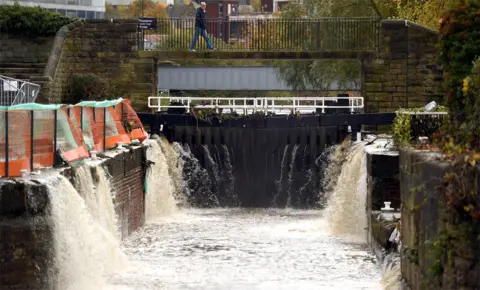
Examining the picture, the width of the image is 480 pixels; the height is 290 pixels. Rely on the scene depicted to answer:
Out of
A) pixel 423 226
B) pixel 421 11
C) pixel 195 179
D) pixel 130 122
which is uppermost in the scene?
pixel 421 11

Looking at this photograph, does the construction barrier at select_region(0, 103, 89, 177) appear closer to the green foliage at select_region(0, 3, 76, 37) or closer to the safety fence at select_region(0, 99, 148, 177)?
the safety fence at select_region(0, 99, 148, 177)

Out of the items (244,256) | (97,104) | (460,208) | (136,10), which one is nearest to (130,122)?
(97,104)

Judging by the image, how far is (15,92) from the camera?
38.7 m

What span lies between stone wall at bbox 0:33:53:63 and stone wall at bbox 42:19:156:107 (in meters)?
2.32

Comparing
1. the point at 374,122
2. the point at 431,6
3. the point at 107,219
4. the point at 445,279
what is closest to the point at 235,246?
the point at 107,219

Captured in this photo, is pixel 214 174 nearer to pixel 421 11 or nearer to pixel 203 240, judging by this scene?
pixel 203 240

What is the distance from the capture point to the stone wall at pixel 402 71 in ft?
140

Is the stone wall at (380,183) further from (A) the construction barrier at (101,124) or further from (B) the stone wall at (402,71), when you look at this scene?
(B) the stone wall at (402,71)

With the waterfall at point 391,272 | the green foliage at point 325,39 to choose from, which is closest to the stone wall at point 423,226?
the waterfall at point 391,272

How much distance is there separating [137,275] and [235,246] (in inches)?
220

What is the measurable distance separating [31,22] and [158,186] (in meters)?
11.7

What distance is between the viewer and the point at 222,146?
3959 cm

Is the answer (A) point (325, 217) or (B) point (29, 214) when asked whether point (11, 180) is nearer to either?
(B) point (29, 214)

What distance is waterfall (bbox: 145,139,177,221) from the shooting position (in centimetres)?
3506
